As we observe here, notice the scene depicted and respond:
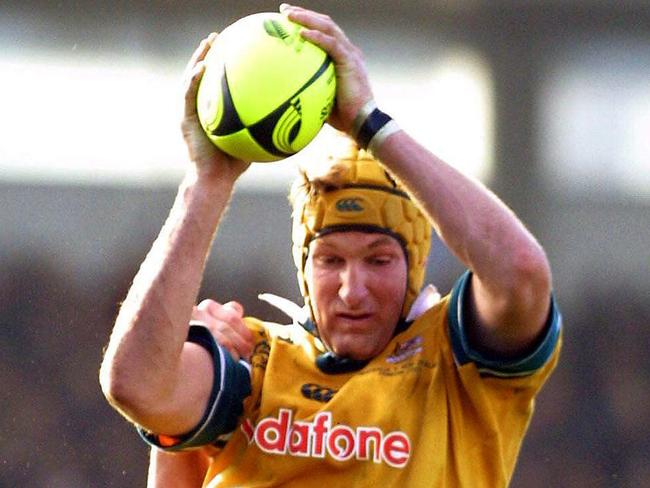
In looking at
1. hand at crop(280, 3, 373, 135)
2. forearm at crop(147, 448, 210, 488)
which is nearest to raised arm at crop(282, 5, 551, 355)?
hand at crop(280, 3, 373, 135)

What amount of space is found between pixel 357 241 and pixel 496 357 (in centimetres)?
44

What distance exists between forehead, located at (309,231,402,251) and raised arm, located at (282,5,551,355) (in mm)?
239

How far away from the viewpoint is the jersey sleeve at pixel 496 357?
3461mm

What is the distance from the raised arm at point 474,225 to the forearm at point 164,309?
368mm

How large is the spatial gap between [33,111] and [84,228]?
0.73m

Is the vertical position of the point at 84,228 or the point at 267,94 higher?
the point at 267,94

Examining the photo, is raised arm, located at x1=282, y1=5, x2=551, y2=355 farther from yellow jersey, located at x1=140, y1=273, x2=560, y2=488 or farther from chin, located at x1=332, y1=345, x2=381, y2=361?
chin, located at x1=332, y1=345, x2=381, y2=361

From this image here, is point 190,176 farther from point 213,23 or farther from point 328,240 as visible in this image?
point 213,23

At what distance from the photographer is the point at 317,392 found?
367 centimetres

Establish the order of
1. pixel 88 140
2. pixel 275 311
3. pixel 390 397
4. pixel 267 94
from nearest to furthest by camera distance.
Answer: pixel 267 94 → pixel 390 397 → pixel 275 311 → pixel 88 140

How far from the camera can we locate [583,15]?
9234mm

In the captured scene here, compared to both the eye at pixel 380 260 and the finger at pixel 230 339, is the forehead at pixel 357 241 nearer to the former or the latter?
the eye at pixel 380 260

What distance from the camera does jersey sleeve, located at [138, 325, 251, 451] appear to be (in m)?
3.56

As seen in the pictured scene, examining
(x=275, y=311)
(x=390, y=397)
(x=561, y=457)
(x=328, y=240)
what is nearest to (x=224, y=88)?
(x=328, y=240)
